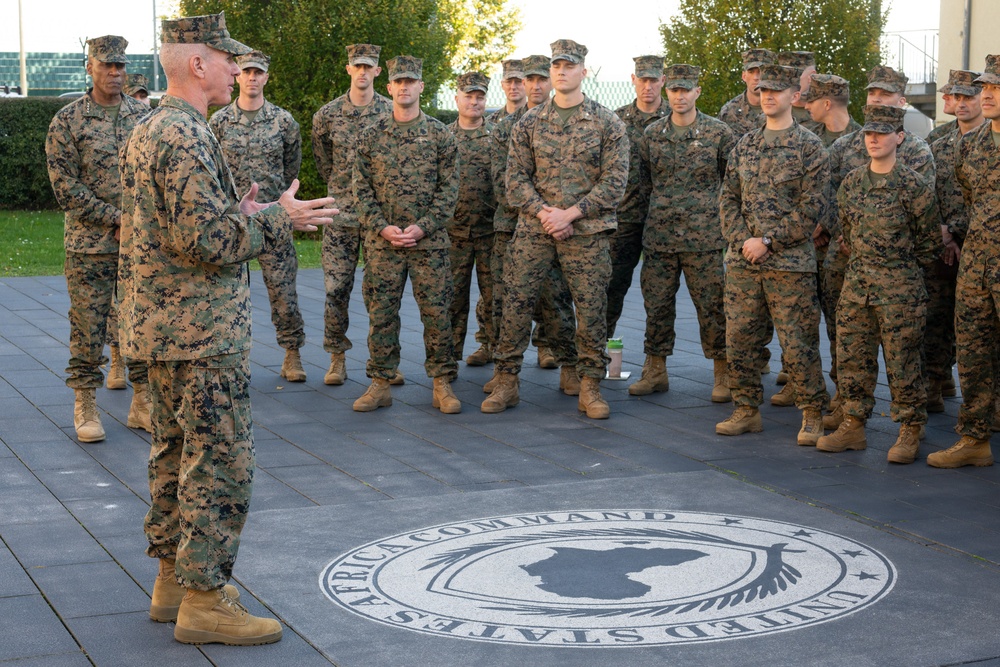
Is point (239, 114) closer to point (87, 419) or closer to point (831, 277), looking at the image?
point (87, 419)

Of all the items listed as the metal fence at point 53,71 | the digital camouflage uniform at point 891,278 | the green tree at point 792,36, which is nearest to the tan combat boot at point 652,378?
the digital camouflage uniform at point 891,278

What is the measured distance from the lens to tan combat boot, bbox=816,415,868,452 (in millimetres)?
7395

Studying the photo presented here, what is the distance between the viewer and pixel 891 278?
709 centimetres

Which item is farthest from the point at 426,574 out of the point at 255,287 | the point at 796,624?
the point at 255,287

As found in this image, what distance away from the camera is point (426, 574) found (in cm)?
518

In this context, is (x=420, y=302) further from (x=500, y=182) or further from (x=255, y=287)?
(x=255, y=287)

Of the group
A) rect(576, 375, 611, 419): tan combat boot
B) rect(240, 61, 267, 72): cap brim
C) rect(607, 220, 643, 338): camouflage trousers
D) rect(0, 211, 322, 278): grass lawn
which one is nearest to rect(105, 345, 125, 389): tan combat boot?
rect(240, 61, 267, 72): cap brim

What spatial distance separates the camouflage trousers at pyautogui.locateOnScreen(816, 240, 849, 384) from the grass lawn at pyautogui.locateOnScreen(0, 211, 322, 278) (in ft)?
28.7

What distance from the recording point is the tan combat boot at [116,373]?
30.0 ft

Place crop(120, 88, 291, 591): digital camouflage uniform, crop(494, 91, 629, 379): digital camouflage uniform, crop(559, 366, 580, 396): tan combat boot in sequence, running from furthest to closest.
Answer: crop(559, 366, 580, 396): tan combat boot < crop(494, 91, 629, 379): digital camouflage uniform < crop(120, 88, 291, 591): digital camouflage uniform

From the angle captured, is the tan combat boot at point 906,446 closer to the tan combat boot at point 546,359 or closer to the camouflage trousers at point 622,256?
the camouflage trousers at point 622,256

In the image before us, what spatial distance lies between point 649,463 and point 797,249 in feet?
5.05

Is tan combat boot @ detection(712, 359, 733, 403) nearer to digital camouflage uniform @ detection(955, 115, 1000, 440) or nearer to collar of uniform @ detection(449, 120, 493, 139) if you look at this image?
digital camouflage uniform @ detection(955, 115, 1000, 440)

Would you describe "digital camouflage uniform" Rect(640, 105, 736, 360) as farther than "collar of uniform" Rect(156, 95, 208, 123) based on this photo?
Yes
